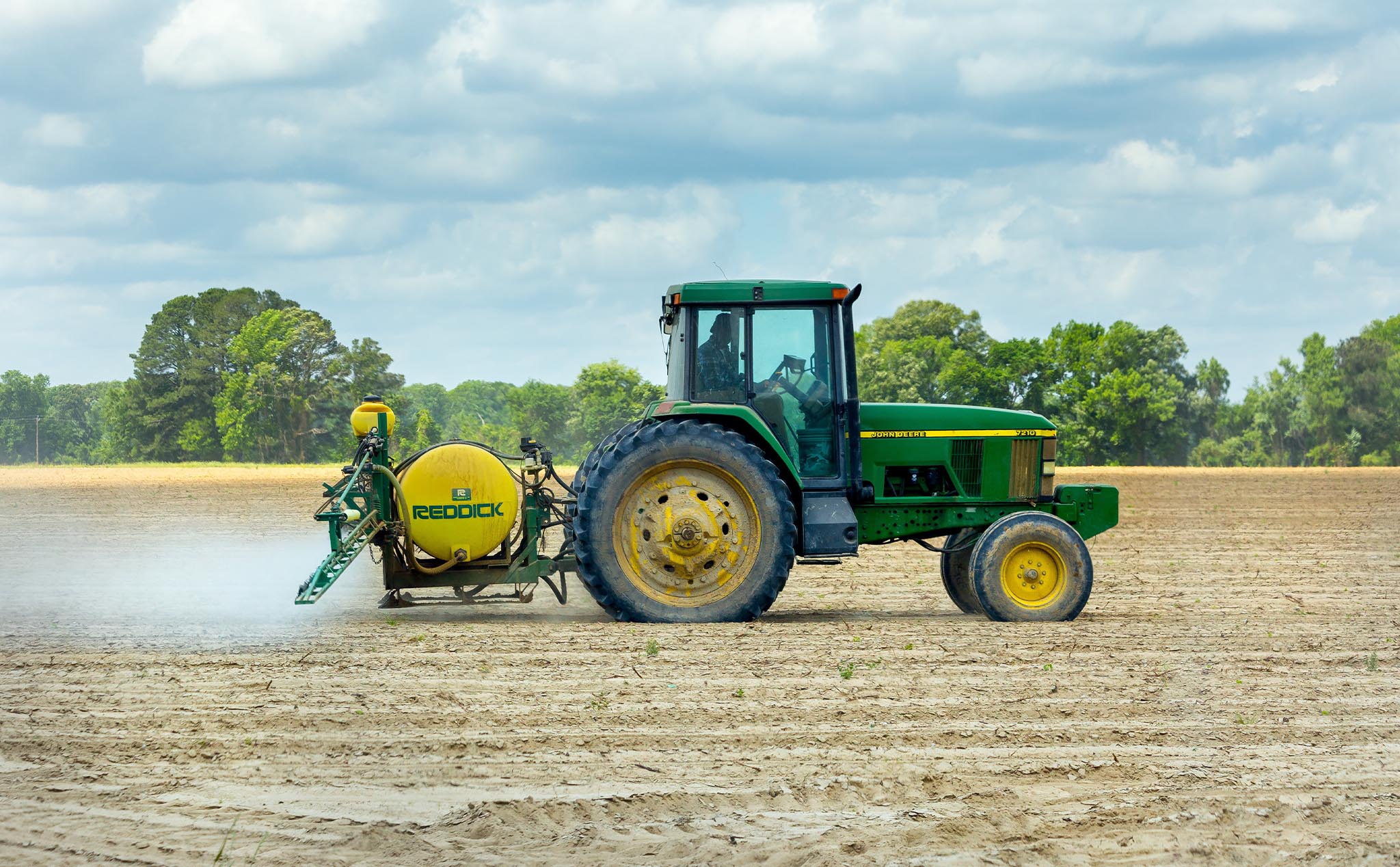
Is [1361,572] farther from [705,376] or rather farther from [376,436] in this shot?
[376,436]

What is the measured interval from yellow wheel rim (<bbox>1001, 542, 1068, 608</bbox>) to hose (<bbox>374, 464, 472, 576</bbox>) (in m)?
4.42

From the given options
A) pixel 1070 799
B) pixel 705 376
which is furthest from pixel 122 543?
pixel 1070 799

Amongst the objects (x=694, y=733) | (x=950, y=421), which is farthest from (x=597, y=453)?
(x=694, y=733)

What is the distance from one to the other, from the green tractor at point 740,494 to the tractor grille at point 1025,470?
0.06ft

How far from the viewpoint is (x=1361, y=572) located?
578 inches

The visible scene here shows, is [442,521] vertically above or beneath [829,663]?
above

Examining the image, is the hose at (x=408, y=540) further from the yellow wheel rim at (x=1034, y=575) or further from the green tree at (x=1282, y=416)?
the green tree at (x=1282, y=416)

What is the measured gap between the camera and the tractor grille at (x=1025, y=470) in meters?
11.1

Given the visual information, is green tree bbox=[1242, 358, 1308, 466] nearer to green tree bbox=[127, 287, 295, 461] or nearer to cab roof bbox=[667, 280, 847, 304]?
green tree bbox=[127, 287, 295, 461]

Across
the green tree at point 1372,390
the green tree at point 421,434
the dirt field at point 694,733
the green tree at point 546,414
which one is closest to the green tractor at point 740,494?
the dirt field at point 694,733

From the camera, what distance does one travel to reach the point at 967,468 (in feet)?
36.1

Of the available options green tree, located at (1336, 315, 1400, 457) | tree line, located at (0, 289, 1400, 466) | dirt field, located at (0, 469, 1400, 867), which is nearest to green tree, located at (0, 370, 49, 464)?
tree line, located at (0, 289, 1400, 466)

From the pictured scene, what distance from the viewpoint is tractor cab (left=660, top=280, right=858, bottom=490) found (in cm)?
1024

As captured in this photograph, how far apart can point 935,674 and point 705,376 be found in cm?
325
